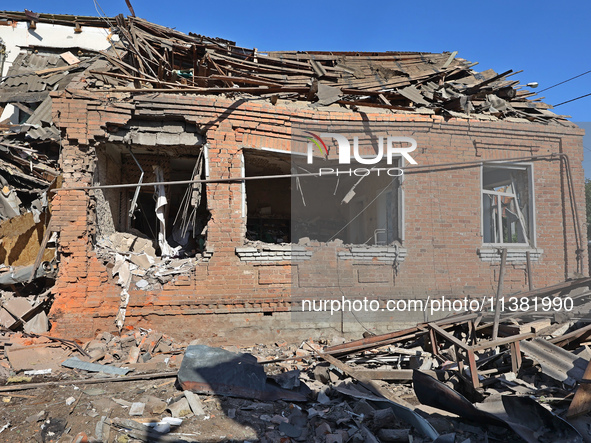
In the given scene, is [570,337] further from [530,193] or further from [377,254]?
[530,193]

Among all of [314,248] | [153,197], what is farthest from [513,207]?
[153,197]

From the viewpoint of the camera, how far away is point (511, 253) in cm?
757

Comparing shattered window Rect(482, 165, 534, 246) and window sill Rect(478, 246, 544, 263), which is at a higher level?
shattered window Rect(482, 165, 534, 246)

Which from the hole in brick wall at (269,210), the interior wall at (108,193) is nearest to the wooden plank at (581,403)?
the interior wall at (108,193)

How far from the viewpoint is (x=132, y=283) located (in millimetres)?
6258

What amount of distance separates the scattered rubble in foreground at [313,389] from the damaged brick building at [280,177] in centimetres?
88

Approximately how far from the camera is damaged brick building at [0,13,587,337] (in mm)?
6211

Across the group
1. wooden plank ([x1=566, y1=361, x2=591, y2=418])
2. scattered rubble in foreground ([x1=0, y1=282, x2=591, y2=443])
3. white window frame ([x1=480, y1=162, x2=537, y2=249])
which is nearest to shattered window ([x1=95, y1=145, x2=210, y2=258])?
scattered rubble in foreground ([x1=0, y1=282, x2=591, y2=443])

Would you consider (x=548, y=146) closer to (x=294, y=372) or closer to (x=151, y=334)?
(x=294, y=372)

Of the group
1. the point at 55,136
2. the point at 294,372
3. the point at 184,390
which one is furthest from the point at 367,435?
the point at 55,136

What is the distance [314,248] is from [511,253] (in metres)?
3.87

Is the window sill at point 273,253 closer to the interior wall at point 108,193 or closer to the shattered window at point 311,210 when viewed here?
the interior wall at point 108,193

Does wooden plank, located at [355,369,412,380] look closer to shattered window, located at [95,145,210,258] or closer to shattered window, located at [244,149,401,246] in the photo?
shattered window, located at [95,145,210,258]

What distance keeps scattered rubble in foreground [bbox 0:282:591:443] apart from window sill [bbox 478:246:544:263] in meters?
1.51
